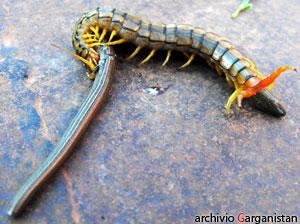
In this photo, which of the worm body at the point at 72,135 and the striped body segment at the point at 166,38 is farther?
the striped body segment at the point at 166,38

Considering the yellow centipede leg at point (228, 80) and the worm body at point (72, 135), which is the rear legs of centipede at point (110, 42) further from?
the yellow centipede leg at point (228, 80)

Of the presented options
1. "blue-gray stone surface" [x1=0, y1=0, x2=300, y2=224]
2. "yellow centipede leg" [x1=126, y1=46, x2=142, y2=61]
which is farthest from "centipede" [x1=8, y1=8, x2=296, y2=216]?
"blue-gray stone surface" [x1=0, y1=0, x2=300, y2=224]

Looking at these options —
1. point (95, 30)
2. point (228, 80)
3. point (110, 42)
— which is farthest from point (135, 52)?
point (228, 80)

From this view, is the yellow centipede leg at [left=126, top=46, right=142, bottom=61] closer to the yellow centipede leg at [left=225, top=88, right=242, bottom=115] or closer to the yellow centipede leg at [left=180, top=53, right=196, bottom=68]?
the yellow centipede leg at [left=180, top=53, right=196, bottom=68]

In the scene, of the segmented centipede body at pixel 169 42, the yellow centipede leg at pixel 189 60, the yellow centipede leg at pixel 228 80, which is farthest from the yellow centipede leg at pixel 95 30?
the yellow centipede leg at pixel 228 80

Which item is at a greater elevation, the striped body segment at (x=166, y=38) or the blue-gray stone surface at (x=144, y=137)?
the striped body segment at (x=166, y=38)

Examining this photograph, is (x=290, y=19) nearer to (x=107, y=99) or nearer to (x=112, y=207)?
(x=107, y=99)
